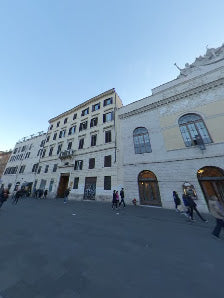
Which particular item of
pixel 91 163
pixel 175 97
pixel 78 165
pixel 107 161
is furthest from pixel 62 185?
pixel 175 97

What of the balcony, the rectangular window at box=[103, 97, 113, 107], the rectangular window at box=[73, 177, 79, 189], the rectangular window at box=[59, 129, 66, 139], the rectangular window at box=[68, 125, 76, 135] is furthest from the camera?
the rectangular window at box=[59, 129, 66, 139]

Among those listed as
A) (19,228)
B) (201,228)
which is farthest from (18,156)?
(201,228)

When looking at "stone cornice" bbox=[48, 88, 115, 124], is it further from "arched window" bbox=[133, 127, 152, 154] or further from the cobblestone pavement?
the cobblestone pavement

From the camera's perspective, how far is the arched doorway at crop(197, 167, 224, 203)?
381 inches

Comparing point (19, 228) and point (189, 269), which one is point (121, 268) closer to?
point (189, 269)

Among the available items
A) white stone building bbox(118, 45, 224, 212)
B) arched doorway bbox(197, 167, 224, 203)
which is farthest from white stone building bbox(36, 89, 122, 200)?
arched doorway bbox(197, 167, 224, 203)

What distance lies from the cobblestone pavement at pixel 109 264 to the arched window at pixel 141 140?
29.7 ft

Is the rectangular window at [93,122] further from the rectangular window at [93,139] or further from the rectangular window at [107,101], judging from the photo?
the rectangular window at [107,101]

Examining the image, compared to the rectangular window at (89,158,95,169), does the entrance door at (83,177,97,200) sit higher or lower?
lower

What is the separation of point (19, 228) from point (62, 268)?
4195mm

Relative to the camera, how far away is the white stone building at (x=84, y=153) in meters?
16.1

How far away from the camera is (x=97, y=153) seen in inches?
693

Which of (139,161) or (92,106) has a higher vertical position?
(92,106)

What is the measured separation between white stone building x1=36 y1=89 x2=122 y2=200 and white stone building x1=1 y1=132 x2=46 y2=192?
2.68m
